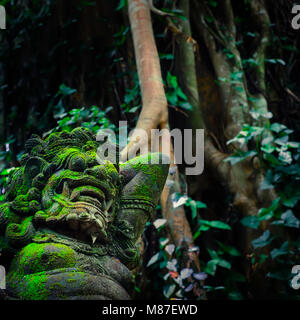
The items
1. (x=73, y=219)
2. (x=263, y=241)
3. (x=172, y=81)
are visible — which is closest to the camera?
(x=73, y=219)

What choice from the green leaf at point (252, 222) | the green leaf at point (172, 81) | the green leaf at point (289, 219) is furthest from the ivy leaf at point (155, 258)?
the green leaf at point (172, 81)

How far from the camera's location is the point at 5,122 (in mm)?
3955

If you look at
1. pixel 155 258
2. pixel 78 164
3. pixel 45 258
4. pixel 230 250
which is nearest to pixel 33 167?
pixel 78 164

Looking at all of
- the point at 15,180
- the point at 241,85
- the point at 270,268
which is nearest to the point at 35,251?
the point at 15,180

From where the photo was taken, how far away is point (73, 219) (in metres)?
1.33

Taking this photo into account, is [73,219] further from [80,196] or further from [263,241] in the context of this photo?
[263,241]

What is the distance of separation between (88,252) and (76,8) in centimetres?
342

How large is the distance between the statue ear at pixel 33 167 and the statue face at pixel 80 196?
68 mm

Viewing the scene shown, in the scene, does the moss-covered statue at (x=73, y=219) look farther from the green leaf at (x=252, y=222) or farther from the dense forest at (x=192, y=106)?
the green leaf at (x=252, y=222)

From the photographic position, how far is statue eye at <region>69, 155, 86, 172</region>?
1472mm

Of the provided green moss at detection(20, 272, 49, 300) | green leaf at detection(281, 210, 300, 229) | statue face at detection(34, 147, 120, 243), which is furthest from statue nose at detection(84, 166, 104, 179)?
green leaf at detection(281, 210, 300, 229)

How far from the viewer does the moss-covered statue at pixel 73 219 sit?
1240 millimetres

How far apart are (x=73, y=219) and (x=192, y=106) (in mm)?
2357

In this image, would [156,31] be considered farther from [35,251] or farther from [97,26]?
[35,251]
